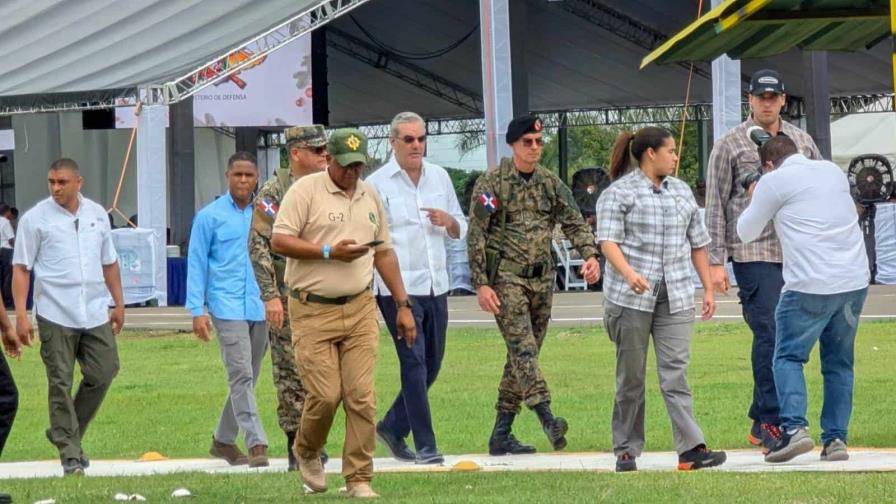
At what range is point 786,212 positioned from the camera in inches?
376

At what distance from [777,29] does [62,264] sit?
4.62 metres

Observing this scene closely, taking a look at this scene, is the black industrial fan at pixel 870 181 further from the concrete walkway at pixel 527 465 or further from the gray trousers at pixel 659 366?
the gray trousers at pixel 659 366

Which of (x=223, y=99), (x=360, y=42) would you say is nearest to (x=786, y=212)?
(x=223, y=99)

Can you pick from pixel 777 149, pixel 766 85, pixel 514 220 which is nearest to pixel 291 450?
pixel 514 220

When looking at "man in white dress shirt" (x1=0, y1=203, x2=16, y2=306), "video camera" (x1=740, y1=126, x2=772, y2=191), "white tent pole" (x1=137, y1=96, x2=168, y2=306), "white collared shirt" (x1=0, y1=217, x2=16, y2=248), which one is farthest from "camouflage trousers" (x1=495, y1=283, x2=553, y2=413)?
"white collared shirt" (x1=0, y1=217, x2=16, y2=248)

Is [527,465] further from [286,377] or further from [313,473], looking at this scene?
[313,473]

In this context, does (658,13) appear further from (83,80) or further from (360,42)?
(83,80)

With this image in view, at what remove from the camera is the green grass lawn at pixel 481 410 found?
27.7ft

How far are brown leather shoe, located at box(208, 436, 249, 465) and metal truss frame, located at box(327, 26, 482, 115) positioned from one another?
32065 millimetres

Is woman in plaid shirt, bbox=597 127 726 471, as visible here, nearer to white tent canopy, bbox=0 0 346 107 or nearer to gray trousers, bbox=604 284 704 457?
gray trousers, bbox=604 284 704 457

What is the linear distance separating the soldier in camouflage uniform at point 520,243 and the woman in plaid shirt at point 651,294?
1012mm

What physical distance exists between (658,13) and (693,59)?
28.5m

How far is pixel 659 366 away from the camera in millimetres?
9438

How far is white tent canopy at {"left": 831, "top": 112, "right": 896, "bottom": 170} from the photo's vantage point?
149ft
